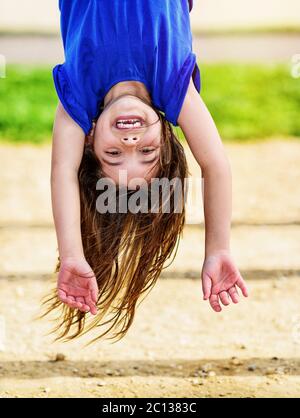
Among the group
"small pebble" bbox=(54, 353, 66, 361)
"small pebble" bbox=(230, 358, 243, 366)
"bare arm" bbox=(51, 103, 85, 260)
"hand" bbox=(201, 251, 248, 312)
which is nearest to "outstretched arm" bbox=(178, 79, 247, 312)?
"hand" bbox=(201, 251, 248, 312)

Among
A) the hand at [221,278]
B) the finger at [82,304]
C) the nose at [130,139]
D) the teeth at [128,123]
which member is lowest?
the finger at [82,304]

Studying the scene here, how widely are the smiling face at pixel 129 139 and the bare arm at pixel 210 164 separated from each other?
0.26 feet

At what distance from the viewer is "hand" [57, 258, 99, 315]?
85.4 inches

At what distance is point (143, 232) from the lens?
2336mm

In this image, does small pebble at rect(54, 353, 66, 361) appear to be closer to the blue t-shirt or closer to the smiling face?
the smiling face

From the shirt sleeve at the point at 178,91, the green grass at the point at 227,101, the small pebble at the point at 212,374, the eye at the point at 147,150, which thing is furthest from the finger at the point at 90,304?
the green grass at the point at 227,101

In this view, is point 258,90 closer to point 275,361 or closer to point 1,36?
point 1,36

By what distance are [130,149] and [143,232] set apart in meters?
0.32

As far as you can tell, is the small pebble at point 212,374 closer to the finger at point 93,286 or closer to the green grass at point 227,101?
the finger at point 93,286

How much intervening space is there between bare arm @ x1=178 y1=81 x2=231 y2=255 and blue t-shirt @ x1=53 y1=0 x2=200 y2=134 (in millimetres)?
37

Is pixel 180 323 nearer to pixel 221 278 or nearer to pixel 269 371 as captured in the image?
pixel 269 371

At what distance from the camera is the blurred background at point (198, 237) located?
307 cm

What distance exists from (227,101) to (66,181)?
159 inches
